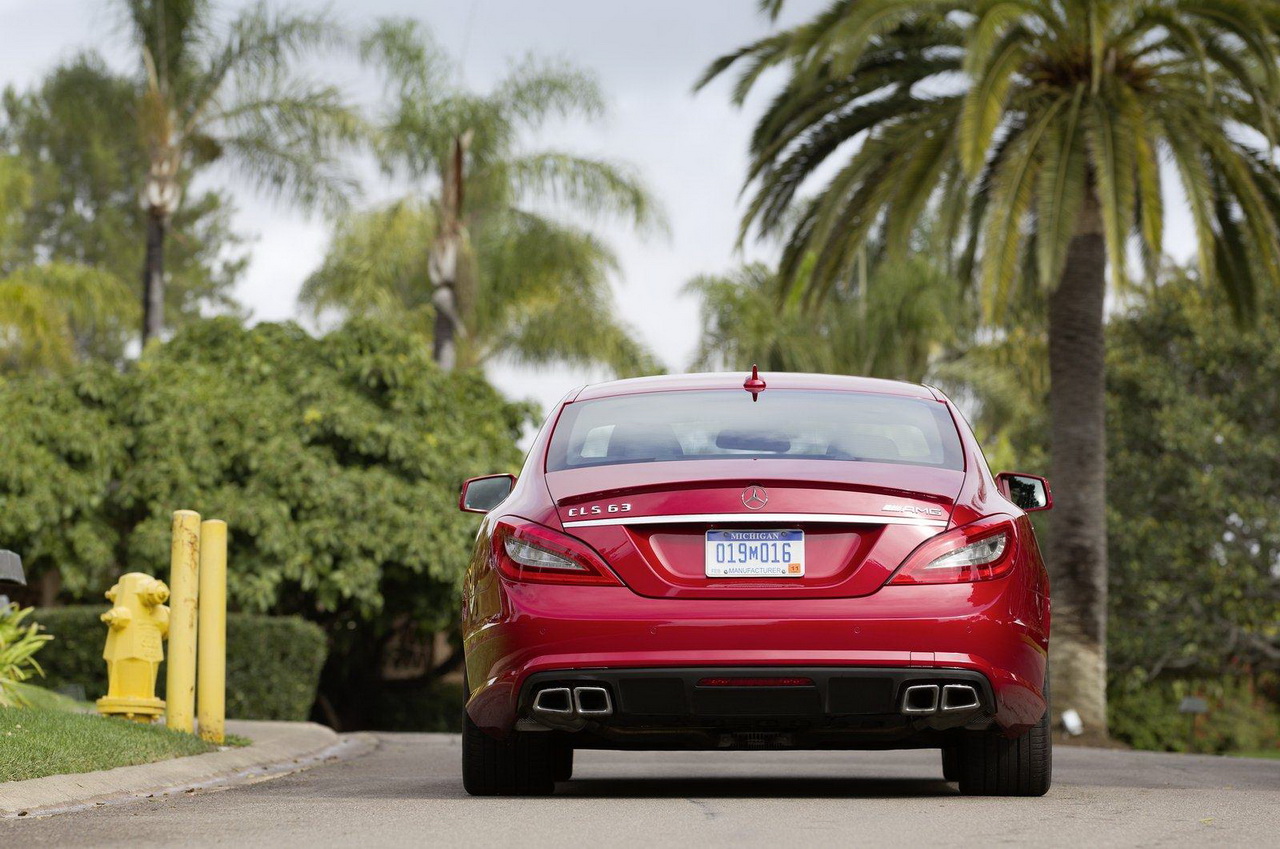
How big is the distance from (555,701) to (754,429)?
1305 mm

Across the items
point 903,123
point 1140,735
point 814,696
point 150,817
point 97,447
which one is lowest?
point 1140,735

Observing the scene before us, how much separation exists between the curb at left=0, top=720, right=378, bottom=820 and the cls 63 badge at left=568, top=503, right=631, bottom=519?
7.17 ft

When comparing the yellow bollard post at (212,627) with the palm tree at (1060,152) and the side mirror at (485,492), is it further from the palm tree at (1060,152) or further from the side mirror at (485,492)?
the palm tree at (1060,152)

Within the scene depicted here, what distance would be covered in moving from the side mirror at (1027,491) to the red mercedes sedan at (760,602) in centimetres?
45

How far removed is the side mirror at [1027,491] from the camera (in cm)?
747

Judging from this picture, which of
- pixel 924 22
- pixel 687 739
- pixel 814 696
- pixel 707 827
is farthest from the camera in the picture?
pixel 924 22

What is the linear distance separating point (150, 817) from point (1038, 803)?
321 cm

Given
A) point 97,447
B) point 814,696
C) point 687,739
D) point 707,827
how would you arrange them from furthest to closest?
point 97,447 → point 687,739 → point 814,696 → point 707,827

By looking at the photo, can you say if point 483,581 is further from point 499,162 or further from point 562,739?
point 499,162

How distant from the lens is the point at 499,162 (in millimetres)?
32125

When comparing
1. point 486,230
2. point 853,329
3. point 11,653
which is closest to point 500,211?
point 486,230

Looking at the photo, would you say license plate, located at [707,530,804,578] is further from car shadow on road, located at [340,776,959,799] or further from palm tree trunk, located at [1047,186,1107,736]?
palm tree trunk, located at [1047,186,1107,736]

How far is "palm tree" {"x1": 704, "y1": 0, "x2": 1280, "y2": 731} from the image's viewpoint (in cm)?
1836

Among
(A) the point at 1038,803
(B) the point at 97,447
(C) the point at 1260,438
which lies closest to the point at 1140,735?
(C) the point at 1260,438
